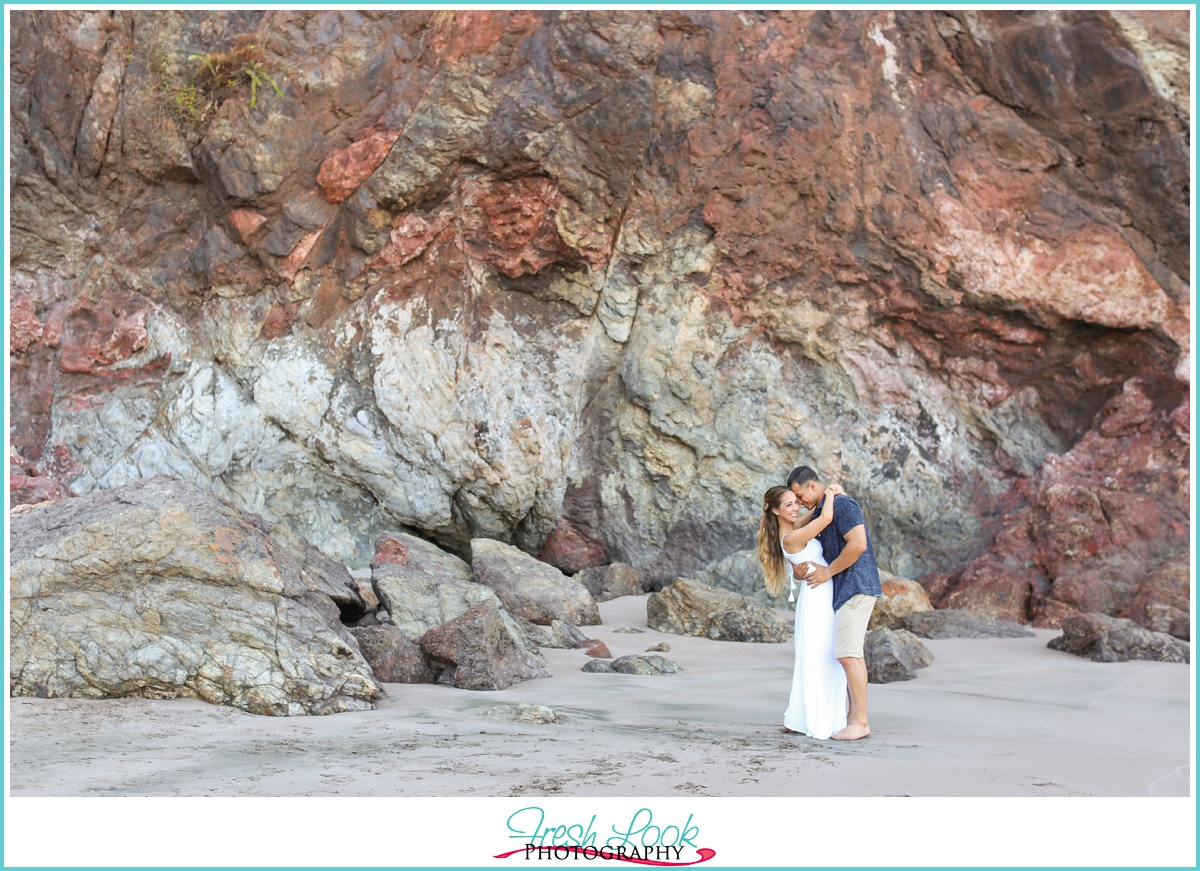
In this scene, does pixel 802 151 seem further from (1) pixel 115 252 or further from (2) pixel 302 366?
(1) pixel 115 252

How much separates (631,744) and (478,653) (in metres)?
1.50

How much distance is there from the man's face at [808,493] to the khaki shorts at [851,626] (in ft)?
1.61

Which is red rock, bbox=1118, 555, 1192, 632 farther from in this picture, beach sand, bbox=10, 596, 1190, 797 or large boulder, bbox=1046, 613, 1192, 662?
beach sand, bbox=10, 596, 1190, 797

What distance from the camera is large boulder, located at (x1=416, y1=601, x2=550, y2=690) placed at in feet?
15.8

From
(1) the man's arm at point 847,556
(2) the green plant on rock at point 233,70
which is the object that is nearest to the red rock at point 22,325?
(2) the green plant on rock at point 233,70

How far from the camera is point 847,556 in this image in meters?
4.25

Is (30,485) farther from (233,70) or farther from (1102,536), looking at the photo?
(1102,536)

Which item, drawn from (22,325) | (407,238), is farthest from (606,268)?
(22,325)

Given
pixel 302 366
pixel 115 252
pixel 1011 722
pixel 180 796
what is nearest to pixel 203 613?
pixel 180 796

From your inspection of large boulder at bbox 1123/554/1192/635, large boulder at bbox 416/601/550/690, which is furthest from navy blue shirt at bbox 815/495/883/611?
large boulder at bbox 1123/554/1192/635

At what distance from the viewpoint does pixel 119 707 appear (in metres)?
3.94

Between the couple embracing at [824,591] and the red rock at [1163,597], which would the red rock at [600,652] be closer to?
the couple embracing at [824,591]

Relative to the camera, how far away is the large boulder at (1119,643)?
572 centimetres

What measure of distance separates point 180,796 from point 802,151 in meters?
8.60
